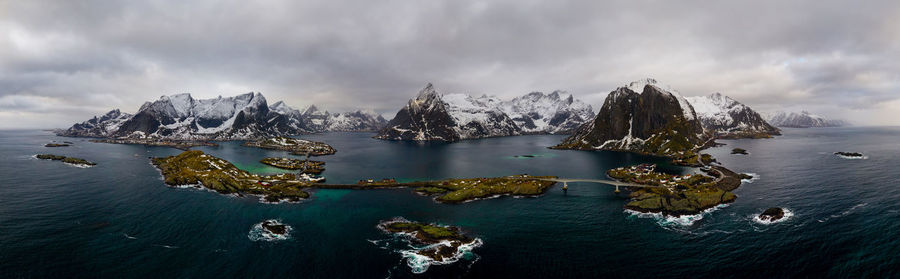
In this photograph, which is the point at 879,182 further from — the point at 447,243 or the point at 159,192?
the point at 159,192

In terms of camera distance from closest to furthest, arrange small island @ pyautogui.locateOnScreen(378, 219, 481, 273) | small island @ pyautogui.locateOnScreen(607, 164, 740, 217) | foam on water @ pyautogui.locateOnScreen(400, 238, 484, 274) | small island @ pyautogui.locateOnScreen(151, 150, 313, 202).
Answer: foam on water @ pyautogui.locateOnScreen(400, 238, 484, 274)
small island @ pyautogui.locateOnScreen(378, 219, 481, 273)
small island @ pyautogui.locateOnScreen(607, 164, 740, 217)
small island @ pyautogui.locateOnScreen(151, 150, 313, 202)

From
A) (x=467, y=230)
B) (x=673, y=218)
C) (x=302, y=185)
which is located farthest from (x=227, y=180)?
(x=673, y=218)

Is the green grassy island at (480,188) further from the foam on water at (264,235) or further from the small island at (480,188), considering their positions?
the foam on water at (264,235)

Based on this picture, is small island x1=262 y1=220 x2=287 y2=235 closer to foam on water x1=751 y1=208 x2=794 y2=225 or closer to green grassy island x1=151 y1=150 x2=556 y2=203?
green grassy island x1=151 y1=150 x2=556 y2=203

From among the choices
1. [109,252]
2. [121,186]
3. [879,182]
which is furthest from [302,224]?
[879,182]

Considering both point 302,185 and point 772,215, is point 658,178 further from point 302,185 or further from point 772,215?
point 302,185

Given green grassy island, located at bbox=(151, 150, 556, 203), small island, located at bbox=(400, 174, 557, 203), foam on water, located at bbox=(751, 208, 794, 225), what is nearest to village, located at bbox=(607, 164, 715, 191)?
foam on water, located at bbox=(751, 208, 794, 225)

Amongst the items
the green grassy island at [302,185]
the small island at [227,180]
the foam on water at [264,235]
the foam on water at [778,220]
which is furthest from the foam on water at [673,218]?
the small island at [227,180]

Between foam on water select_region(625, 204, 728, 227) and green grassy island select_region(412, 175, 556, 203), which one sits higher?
green grassy island select_region(412, 175, 556, 203)
